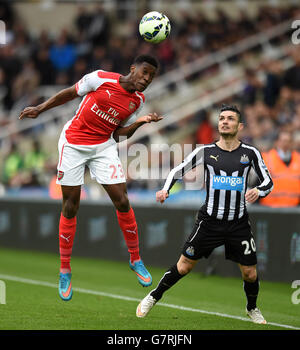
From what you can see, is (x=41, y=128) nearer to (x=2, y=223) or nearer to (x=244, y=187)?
(x=2, y=223)

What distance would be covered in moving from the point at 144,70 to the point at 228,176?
4.56 feet

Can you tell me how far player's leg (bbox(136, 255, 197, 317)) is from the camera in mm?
8852

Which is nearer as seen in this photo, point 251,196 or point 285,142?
point 251,196

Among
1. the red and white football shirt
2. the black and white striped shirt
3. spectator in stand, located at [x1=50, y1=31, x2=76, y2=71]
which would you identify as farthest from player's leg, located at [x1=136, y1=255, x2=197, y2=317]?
spectator in stand, located at [x1=50, y1=31, x2=76, y2=71]

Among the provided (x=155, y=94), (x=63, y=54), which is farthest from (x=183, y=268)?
(x=63, y=54)

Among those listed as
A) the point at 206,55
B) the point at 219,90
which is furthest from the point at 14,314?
the point at 206,55

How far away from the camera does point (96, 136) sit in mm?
9227

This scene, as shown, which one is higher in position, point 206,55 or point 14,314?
point 206,55

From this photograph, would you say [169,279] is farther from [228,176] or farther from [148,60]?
[148,60]

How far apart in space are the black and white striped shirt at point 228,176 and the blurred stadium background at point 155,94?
3.81m

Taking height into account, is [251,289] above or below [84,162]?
below

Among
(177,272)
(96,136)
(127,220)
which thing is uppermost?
(96,136)

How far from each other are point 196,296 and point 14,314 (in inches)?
111

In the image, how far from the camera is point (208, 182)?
343 inches
